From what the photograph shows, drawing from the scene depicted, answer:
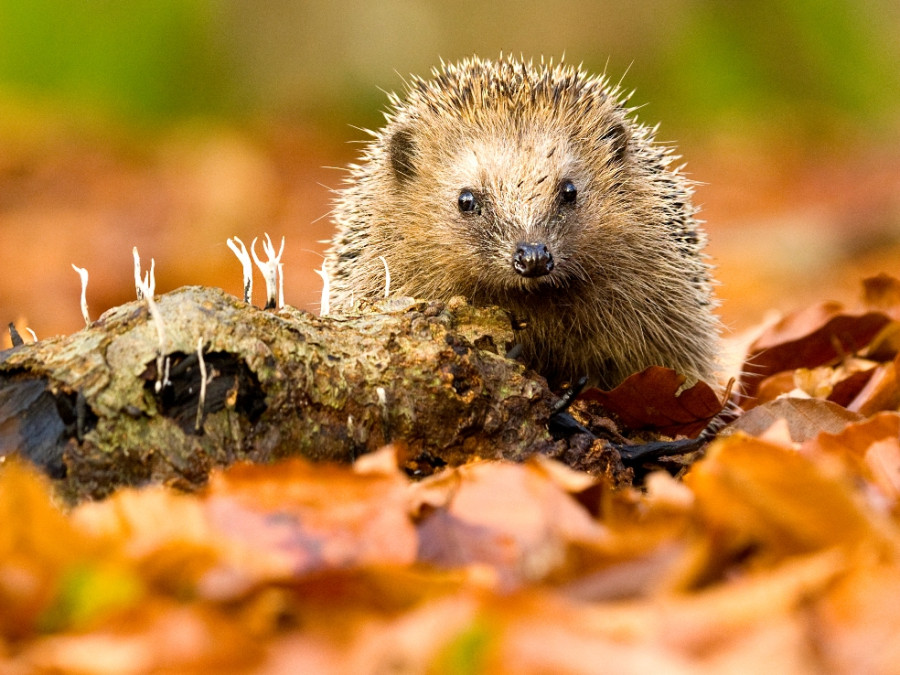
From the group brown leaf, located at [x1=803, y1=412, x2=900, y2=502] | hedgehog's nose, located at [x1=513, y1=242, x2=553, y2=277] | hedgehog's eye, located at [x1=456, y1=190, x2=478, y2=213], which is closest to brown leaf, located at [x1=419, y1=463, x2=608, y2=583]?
brown leaf, located at [x1=803, y1=412, x2=900, y2=502]

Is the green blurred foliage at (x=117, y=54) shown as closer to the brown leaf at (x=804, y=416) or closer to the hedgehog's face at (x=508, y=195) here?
the hedgehog's face at (x=508, y=195)

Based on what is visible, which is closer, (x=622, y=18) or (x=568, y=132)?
(x=568, y=132)

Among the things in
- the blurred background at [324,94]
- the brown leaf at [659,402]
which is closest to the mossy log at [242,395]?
the brown leaf at [659,402]

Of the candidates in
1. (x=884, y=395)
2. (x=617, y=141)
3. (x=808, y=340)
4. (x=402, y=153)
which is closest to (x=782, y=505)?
(x=884, y=395)

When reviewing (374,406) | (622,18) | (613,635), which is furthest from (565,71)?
(622,18)

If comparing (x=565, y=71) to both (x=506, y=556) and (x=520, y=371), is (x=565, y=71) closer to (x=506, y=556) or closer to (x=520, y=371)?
(x=520, y=371)

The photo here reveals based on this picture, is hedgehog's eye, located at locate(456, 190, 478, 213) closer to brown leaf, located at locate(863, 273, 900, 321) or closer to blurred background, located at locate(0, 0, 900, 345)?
brown leaf, located at locate(863, 273, 900, 321)
